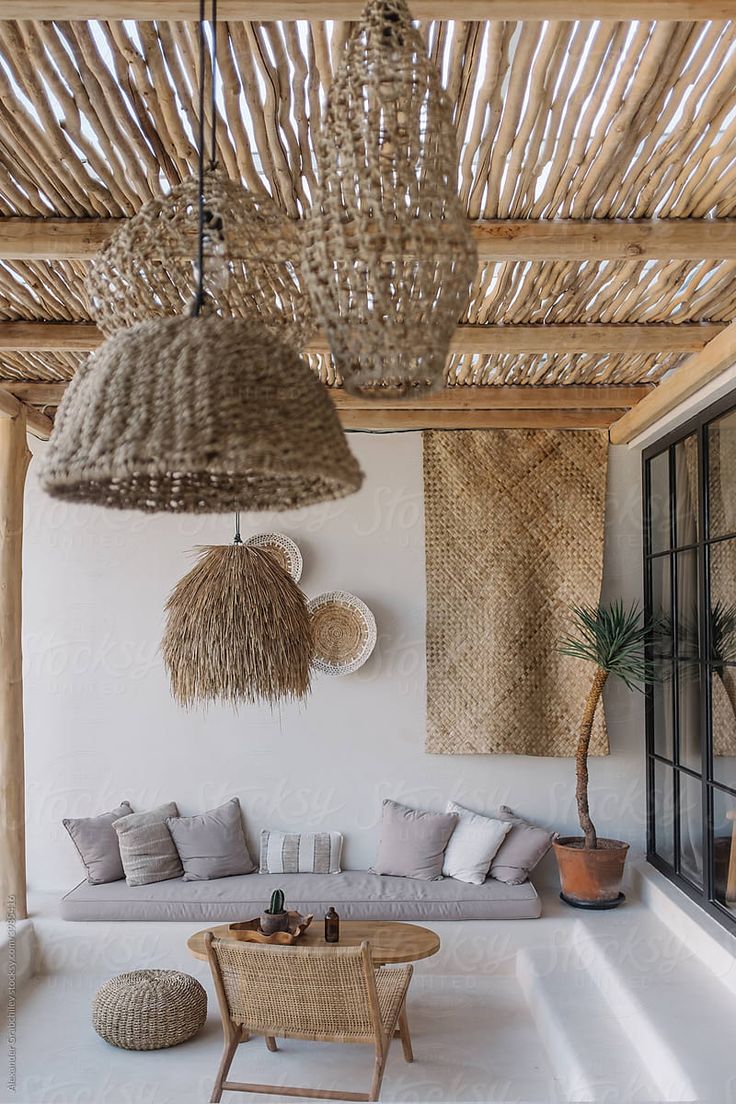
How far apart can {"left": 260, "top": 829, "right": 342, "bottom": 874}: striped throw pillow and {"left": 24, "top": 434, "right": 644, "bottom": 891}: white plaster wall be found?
0.43 feet

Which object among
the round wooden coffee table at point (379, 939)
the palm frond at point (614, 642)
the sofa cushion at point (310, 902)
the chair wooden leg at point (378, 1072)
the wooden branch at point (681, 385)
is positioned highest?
the wooden branch at point (681, 385)

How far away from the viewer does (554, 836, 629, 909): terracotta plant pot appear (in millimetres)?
5016

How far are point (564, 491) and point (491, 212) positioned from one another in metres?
2.71

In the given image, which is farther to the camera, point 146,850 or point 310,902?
point 146,850

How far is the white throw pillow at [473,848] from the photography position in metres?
5.16

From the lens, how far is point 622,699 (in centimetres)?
563

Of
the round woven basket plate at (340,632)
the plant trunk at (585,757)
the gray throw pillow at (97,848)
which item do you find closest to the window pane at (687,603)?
the plant trunk at (585,757)

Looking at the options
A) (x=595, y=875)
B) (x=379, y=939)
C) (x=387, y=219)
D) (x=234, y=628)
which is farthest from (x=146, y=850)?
(x=387, y=219)

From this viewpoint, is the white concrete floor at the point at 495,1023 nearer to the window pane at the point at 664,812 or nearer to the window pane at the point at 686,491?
Result: the window pane at the point at 664,812

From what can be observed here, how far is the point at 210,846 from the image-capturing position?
525cm

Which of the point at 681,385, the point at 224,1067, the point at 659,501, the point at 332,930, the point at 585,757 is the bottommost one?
the point at 224,1067

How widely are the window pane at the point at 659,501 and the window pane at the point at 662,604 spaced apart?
3.6 inches

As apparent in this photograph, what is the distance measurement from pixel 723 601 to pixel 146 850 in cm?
295

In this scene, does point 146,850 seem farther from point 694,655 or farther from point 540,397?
point 540,397
